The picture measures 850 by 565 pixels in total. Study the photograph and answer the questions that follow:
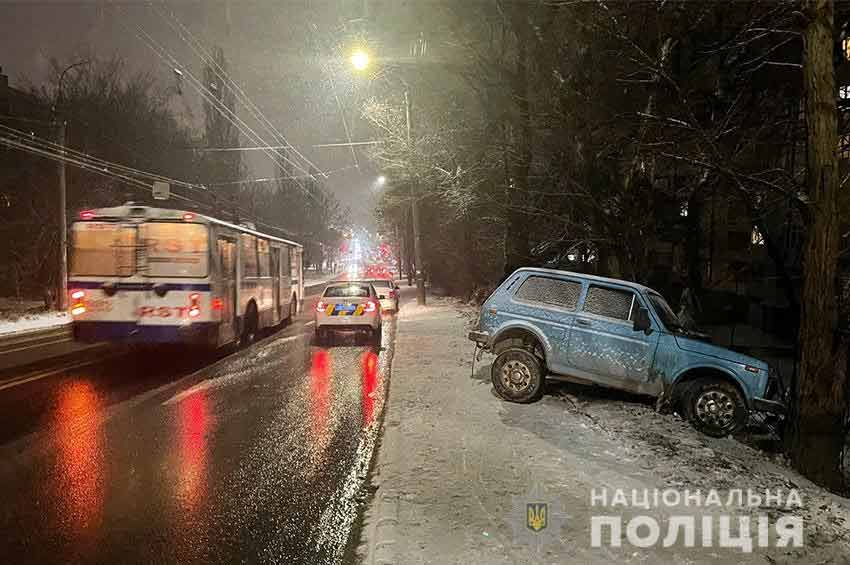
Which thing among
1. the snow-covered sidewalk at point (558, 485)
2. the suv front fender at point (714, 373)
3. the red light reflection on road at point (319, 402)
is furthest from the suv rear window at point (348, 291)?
the suv front fender at point (714, 373)

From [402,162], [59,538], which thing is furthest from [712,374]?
[402,162]

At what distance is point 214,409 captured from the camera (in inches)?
328

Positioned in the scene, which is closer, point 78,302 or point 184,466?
point 184,466

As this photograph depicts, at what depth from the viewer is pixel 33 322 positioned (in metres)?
22.2

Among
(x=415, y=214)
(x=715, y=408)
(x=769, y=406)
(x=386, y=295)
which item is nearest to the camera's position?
(x=769, y=406)

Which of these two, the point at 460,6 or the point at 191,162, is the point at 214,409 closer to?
the point at 460,6

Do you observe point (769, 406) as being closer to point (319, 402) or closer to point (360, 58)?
point (319, 402)

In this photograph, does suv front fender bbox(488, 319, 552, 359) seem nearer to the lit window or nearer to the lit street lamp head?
the lit window

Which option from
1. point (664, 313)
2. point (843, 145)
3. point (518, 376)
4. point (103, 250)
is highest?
point (843, 145)

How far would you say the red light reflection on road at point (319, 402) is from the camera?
6636mm

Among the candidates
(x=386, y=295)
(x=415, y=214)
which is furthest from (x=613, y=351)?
(x=415, y=214)

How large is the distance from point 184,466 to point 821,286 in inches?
253

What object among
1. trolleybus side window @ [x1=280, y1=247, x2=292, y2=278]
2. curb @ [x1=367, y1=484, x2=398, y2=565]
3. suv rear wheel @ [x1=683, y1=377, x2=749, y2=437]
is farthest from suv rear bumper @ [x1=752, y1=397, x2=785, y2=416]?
trolleybus side window @ [x1=280, y1=247, x2=292, y2=278]

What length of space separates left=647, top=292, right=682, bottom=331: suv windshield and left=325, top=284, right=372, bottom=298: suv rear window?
910cm
